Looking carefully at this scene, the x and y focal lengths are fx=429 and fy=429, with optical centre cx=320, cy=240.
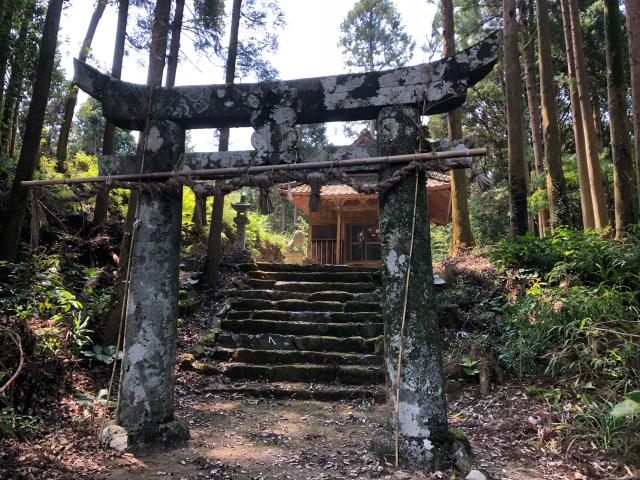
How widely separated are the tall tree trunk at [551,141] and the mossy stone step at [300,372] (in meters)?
6.74

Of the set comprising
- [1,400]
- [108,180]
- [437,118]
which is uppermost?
[437,118]

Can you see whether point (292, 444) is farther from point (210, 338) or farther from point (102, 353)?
point (210, 338)

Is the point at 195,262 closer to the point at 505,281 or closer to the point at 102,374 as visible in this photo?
the point at 102,374

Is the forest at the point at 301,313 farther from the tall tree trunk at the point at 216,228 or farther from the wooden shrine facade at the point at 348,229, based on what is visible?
the wooden shrine facade at the point at 348,229

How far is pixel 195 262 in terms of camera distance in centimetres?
1177

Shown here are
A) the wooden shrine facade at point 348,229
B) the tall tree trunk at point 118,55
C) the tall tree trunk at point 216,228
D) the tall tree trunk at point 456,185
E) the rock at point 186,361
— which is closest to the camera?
the rock at point 186,361

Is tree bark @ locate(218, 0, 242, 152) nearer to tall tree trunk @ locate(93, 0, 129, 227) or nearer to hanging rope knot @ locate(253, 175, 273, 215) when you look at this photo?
tall tree trunk @ locate(93, 0, 129, 227)

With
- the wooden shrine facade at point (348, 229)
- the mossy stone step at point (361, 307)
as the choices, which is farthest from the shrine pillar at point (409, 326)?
the wooden shrine facade at point (348, 229)

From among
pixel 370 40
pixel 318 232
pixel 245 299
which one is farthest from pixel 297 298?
pixel 370 40

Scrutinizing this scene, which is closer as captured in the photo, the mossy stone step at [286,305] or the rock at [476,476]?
the rock at [476,476]

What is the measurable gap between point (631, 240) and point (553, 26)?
41.9ft

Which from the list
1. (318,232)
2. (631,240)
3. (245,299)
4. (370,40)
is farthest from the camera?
(370,40)

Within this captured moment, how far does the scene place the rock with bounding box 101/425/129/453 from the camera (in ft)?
14.2

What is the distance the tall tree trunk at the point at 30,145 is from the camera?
665 cm
